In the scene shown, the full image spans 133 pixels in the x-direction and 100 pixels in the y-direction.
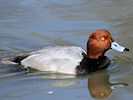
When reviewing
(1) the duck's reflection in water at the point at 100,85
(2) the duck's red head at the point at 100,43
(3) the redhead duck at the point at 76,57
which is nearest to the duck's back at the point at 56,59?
(3) the redhead duck at the point at 76,57

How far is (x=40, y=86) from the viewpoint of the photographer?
252 inches

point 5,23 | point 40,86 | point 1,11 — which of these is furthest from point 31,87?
point 1,11

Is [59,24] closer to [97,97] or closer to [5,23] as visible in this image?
[5,23]

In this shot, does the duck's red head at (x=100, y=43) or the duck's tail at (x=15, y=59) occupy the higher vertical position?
the duck's red head at (x=100, y=43)

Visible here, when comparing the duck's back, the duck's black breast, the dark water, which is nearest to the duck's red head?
the duck's black breast

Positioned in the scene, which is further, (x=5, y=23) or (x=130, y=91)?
(x=5, y=23)

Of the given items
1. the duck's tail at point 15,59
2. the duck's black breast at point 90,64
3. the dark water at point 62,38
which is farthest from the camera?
the duck's tail at point 15,59

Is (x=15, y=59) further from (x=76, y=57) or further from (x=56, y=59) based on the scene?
(x=76, y=57)

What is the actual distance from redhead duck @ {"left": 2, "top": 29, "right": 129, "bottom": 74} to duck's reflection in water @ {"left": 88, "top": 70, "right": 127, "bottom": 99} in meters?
0.14

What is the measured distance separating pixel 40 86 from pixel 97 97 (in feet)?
2.94

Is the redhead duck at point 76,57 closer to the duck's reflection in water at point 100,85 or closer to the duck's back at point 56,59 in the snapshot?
the duck's back at point 56,59

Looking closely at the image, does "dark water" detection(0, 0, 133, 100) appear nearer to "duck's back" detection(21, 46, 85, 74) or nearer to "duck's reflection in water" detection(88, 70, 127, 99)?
A: "duck's reflection in water" detection(88, 70, 127, 99)

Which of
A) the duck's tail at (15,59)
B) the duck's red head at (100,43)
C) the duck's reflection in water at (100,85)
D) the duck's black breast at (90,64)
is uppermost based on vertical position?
the duck's red head at (100,43)

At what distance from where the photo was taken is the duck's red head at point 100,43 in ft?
22.9
